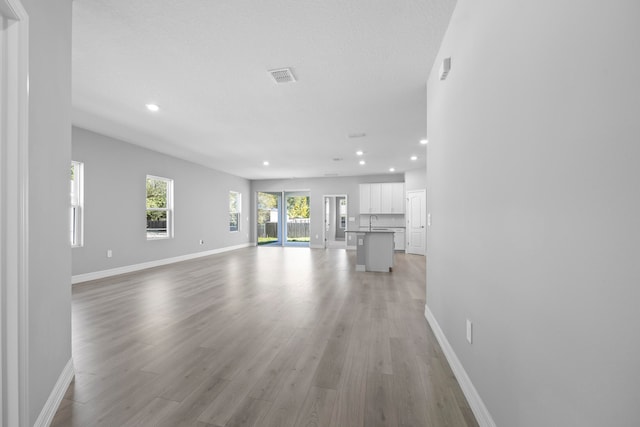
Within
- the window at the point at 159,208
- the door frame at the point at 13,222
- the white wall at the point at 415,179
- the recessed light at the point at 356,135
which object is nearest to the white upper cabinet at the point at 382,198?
the white wall at the point at 415,179

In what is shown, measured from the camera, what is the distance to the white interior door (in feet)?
29.7

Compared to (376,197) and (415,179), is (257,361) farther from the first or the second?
(376,197)

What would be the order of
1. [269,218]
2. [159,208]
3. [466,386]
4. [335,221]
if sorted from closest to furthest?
[466,386], [159,208], [335,221], [269,218]

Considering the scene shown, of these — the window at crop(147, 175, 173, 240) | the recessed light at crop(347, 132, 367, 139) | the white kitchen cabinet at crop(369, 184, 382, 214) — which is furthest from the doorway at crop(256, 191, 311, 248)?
the recessed light at crop(347, 132, 367, 139)

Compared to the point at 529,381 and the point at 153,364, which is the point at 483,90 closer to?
the point at 529,381

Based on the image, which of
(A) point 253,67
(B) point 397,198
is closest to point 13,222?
(A) point 253,67

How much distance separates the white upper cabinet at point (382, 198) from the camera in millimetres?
9930

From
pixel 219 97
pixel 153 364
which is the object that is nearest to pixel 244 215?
pixel 219 97

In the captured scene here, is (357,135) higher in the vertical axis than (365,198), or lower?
higher

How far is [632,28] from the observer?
664 millimetres

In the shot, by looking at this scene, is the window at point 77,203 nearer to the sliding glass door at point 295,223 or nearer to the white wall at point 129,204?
the white wall at point 129,204

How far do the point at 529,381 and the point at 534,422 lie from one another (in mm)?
138

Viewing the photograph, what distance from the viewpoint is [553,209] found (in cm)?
98

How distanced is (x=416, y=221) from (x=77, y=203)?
28.0ft
